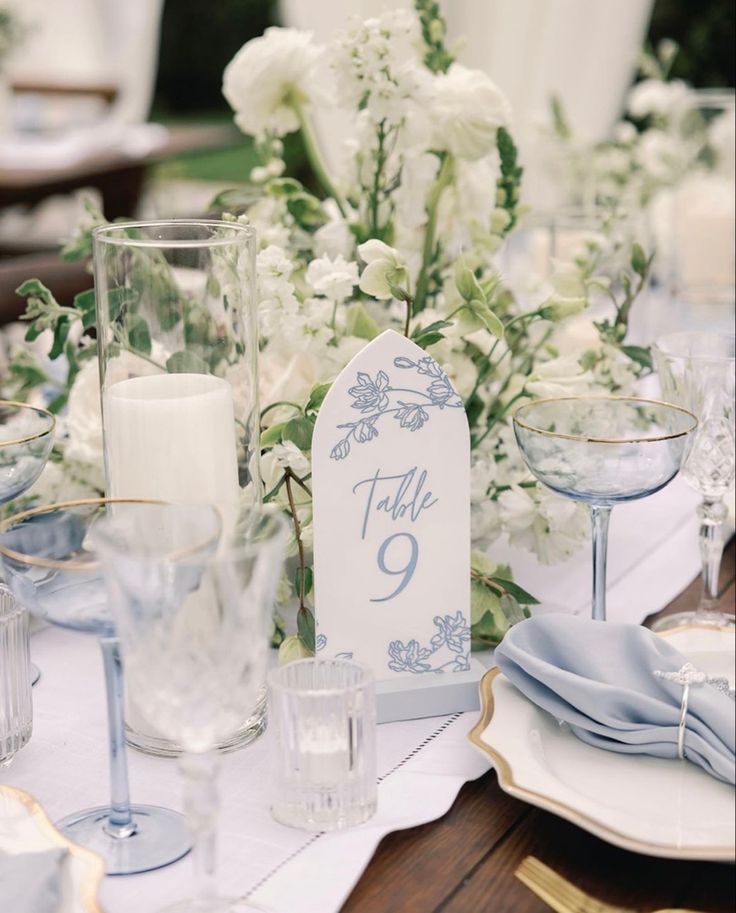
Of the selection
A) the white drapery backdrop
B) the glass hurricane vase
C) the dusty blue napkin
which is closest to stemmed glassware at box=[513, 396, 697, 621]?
the glass hurricane vase

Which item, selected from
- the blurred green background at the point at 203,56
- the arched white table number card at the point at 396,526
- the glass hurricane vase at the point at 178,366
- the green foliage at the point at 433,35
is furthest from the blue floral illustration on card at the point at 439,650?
the blurred green background at the point at 203,56

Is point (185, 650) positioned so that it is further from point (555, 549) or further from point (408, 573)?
point (555, 549)

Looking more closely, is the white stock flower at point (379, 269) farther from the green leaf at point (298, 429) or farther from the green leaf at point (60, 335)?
the green leaf at point (60, 335)

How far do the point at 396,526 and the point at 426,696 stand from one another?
13cm

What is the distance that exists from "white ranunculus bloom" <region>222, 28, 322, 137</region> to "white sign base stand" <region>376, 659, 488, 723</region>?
63cm

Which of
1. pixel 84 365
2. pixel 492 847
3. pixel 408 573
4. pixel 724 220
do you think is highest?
pixel 724 220

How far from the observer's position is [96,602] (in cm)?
63

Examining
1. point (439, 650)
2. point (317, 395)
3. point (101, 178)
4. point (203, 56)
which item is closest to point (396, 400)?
point (317, 395)

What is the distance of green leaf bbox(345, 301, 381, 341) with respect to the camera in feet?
3.32

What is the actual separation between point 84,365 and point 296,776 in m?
0.56

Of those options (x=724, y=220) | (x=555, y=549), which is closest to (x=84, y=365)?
(x=555, y=549)

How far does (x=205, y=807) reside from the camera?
56 centimetres

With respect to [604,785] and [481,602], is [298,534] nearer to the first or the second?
[481,602]

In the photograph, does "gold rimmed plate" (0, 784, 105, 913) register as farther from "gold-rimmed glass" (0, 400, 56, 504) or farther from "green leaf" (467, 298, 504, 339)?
"green leaf" (467, 298, 504, 339)
